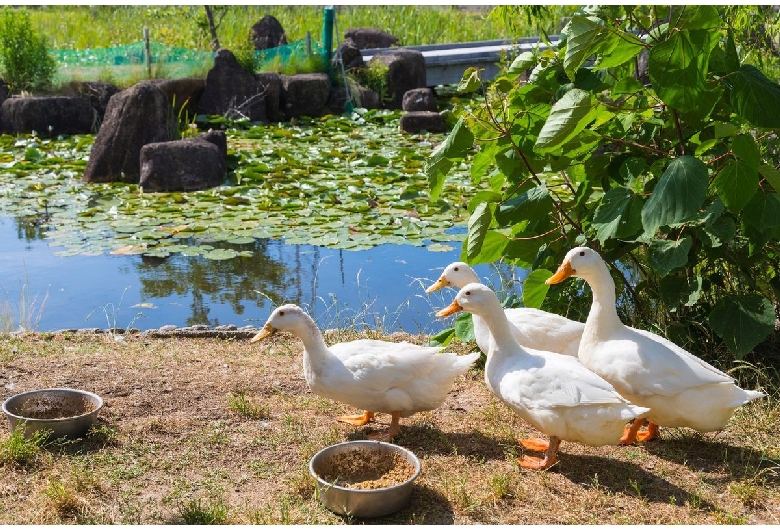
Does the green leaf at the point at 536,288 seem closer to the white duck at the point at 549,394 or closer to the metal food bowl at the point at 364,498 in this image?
the white duck at the point at 549,394

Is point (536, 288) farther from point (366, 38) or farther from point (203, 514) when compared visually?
point (366, 38)

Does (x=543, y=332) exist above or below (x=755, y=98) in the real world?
below

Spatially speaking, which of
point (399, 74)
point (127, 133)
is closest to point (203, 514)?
point (127, 133)

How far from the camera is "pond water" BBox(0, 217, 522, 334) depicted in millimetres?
6902

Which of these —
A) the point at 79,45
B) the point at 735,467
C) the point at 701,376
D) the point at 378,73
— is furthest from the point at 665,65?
the point at 79,45

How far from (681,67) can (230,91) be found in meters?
12.0

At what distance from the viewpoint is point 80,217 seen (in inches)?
369

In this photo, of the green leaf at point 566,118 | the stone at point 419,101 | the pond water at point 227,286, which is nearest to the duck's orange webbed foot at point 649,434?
the green leaf at point 566,118

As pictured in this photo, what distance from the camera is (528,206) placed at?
470 cm

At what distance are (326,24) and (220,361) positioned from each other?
40.8 feet

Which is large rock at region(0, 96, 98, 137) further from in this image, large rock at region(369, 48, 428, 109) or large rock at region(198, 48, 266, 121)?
large rock at region(369, 48, 428, 109)

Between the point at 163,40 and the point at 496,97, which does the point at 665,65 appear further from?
the point at 163,40

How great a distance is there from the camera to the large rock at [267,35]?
18172mm

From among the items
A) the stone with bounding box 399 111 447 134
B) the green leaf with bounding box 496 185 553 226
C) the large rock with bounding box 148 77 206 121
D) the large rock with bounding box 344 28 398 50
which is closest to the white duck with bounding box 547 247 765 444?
the green leaf with bounding box 496 185 553 226
